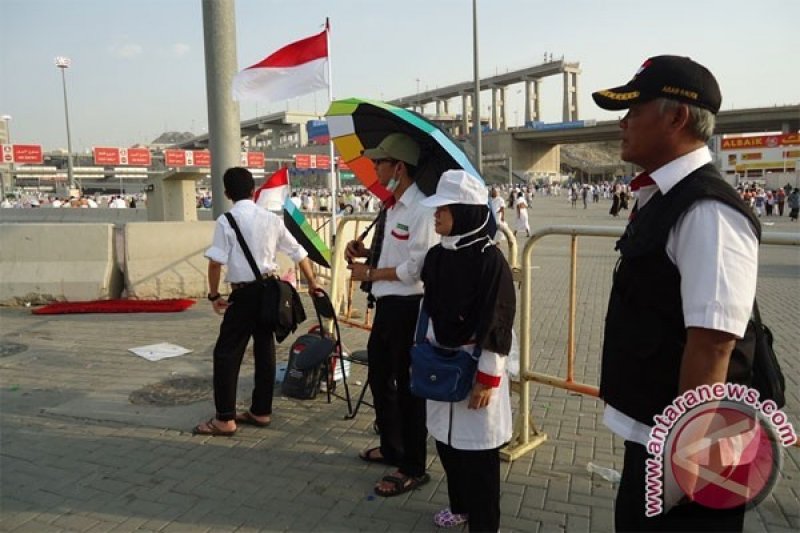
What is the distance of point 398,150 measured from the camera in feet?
12.0

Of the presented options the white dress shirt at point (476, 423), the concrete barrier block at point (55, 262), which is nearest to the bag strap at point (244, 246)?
the white dress shirt at point (476, 423)

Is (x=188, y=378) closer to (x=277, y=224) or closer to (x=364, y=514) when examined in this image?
(x=277, y=224)

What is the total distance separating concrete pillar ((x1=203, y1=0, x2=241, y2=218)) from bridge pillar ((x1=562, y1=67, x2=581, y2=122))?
364 ft

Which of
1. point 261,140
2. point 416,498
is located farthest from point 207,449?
point 261,140

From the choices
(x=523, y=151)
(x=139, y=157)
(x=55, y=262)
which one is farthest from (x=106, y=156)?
(x=523, y=151)

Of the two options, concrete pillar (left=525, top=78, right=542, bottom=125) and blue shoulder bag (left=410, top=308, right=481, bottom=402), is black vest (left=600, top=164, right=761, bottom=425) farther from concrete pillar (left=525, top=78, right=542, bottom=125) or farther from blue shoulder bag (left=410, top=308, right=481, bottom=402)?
concrete pillar (left=525, top=78, right=542, bottom=125)

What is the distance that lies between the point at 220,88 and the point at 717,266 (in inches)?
321

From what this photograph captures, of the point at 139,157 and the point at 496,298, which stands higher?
the point at 139,157

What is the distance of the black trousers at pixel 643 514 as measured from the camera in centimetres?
179

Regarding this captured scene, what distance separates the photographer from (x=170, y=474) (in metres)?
3.83

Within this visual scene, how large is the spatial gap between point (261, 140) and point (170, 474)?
14544 centimetres

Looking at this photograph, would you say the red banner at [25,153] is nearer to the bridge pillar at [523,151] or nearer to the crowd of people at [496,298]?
the crowd of people at [496,298]

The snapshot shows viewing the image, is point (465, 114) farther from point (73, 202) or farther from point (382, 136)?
point (382, 136)

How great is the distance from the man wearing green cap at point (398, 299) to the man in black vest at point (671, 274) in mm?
1520
